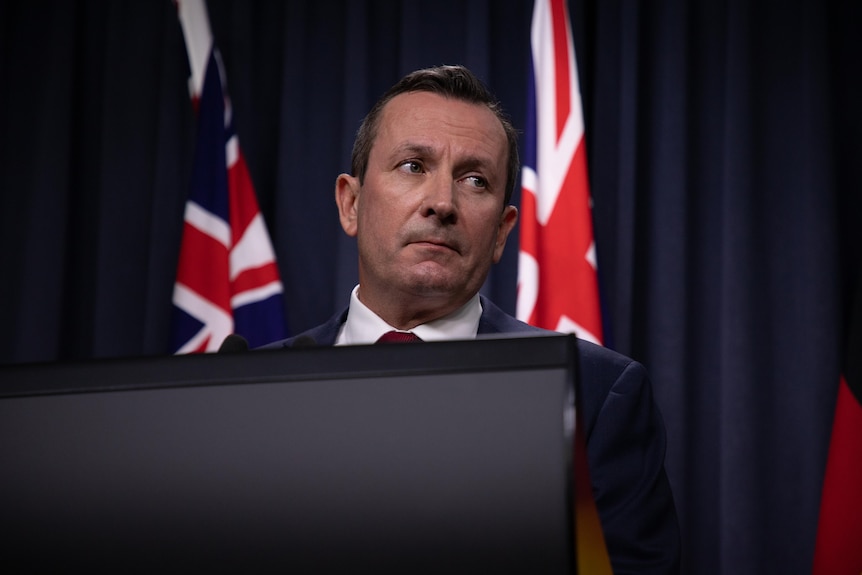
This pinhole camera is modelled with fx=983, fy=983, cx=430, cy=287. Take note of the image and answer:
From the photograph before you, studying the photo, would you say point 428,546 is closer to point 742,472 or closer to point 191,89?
point 742,472

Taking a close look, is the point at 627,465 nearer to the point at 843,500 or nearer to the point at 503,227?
the point at 503,227

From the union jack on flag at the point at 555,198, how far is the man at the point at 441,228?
72 cm

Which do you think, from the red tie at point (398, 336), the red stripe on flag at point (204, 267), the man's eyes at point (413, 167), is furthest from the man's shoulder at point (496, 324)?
the red stripe on flag at point (204, 267)

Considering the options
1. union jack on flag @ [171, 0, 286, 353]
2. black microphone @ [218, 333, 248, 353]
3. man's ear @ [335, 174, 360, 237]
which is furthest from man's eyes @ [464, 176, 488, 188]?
union jack on flag @ [171, 0, 286, 353]

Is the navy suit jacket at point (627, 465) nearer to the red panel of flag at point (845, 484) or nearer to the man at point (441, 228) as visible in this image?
the man at point (441, 228)

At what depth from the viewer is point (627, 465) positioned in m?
1.22

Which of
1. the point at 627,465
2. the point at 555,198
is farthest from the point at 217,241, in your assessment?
the point at 627,465

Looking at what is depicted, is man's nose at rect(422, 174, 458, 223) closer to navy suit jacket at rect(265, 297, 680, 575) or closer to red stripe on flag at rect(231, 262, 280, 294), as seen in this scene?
navy suit jacket at rect(265, 297, 680, 575)

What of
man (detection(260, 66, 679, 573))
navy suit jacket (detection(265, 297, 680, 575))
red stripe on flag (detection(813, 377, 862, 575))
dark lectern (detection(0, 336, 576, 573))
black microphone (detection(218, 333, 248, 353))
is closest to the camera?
dark lectern (detection(0, 336, 576, 573))

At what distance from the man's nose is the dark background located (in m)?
1.02

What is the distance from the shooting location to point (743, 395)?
2.35 meters

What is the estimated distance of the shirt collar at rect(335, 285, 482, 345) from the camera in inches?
60.4

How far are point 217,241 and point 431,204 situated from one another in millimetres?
1247

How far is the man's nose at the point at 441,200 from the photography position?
4.74 ft
